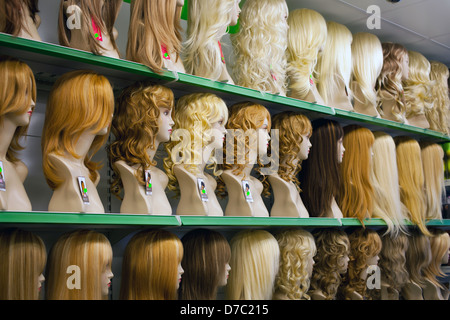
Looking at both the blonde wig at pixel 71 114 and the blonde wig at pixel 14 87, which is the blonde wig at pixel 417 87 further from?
the blonde wig at pixel 14 87

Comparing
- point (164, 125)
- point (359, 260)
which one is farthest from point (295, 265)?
point (164, 125)

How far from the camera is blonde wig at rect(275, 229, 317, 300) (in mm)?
2850

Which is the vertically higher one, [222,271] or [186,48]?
[186,48]

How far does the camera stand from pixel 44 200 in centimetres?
242

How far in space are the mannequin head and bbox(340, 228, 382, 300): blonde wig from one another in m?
0.40

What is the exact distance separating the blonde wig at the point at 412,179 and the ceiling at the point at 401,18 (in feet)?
2.64

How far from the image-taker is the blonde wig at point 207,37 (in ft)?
8.53

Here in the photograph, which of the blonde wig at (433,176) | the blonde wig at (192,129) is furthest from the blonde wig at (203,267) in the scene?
the blonde wig at (433,176)

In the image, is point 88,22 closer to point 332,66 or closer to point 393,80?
point 332,66

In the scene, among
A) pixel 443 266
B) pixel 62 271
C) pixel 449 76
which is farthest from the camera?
pixel 449 76

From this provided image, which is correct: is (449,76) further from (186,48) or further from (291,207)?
(186,48)

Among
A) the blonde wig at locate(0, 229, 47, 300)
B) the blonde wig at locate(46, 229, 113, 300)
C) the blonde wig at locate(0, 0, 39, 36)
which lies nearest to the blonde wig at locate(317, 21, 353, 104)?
the blonde wig at locate(46, 229, 113, 300)

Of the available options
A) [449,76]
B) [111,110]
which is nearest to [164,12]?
[111,110]

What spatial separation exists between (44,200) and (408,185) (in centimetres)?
254
